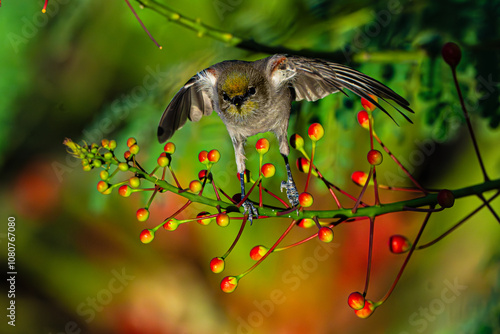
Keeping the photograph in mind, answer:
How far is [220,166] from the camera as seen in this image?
0.92 metres

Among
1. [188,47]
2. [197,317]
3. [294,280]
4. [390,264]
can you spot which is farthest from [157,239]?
[390,264]

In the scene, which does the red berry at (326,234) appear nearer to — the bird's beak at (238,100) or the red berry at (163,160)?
the red berry at (163,160)

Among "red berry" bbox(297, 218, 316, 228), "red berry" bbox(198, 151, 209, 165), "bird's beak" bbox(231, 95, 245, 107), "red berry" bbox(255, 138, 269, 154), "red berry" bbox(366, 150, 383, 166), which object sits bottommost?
"red berry" bbox(198, 151, 209, 165)

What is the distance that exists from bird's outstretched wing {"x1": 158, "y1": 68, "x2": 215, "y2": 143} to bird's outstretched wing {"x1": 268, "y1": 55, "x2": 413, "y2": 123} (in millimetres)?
152

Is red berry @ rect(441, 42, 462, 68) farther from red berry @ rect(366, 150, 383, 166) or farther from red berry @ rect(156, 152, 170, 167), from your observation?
red berry @ rect(156, 152, 170, 167)

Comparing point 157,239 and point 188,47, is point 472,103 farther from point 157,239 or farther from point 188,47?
point 157,239

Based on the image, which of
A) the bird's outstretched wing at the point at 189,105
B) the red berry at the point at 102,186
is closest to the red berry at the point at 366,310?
the red berry at the point at 102,186

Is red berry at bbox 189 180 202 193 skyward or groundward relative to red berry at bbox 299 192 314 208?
groundward

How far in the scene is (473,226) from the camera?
0.88 meters

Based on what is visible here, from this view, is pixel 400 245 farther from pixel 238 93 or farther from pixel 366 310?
pixel 238 93

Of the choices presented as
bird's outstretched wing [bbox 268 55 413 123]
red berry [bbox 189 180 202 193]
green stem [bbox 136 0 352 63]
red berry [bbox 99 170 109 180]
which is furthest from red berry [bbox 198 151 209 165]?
green stem [bbox 136 0 352 63]

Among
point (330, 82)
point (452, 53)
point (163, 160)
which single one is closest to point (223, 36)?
point (330, 82)

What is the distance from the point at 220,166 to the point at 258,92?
26 centimetres

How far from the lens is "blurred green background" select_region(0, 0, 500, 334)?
77 cm
